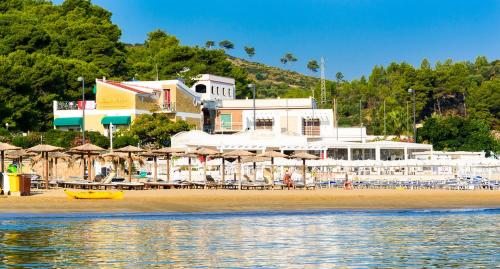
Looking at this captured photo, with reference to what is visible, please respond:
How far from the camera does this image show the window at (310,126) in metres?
99.9

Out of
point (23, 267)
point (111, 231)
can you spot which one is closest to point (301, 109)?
point (111, 231)

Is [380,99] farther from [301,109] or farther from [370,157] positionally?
[370,157]

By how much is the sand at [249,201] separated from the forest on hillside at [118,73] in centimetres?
3876

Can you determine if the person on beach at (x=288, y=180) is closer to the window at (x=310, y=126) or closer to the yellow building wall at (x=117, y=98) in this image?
the yellow building wall at (x=117, y=98)

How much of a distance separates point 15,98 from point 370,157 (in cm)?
3087

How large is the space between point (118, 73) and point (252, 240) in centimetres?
8257

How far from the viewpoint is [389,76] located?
6265 inches

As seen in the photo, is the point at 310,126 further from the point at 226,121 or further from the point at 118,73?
the point at 118,73

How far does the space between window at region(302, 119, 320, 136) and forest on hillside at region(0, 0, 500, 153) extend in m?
11.5

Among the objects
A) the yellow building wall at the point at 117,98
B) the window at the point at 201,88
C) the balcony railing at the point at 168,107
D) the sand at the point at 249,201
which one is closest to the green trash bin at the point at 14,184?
the sand at the point at 249,201

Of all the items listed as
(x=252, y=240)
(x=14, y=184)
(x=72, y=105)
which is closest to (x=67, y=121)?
(x=72, y=105)

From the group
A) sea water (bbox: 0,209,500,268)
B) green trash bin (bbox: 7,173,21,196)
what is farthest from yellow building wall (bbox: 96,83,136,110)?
sea water (bbox: 0,209,500,268)

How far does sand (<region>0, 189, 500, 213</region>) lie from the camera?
43.1 m

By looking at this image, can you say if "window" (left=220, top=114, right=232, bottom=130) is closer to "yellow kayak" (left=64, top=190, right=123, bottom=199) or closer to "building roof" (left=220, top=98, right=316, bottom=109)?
"building roof" (left=220, top=98, right=316, bottom=109)
